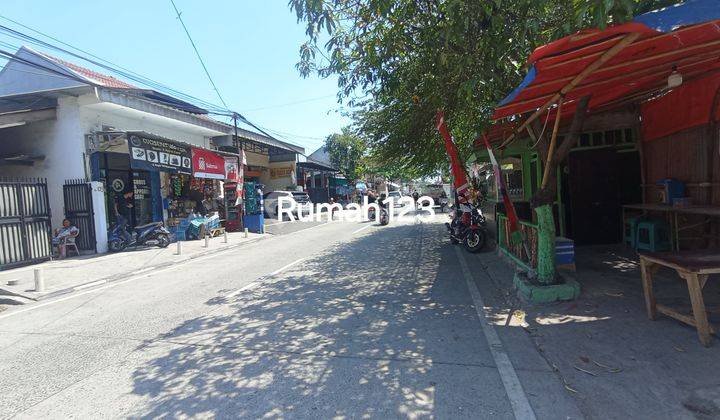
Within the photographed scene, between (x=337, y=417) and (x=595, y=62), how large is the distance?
3981 millimetres

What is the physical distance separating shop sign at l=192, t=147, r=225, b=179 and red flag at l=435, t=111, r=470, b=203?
1129 cm

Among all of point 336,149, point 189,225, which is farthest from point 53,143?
point 336,149

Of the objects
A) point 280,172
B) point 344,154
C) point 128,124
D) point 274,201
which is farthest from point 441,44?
point 344,154

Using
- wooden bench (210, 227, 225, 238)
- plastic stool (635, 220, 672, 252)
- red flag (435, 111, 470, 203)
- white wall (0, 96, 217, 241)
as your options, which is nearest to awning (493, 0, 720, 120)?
red flag (435, 111, 470, 203)

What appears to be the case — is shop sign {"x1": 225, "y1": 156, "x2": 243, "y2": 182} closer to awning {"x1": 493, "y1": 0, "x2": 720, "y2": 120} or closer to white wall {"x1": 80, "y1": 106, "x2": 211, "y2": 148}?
white wall {"x1": 80, "y1": 106, "x2": 211, "y2": 148}

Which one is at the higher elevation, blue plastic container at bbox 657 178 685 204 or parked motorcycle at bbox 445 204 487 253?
blue plastic container at bbox 657 178 685 204

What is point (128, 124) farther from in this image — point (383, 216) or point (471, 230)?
point (471, 230)

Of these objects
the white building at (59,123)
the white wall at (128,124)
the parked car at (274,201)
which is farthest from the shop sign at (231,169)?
the parked car at (274,201)

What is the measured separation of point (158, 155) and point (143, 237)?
2.96m

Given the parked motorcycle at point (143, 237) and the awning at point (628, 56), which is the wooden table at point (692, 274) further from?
the parked motorcycle at point (143, 237)

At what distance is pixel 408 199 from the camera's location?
1367 inches

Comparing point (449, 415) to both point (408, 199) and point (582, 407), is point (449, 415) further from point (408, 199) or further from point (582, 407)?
point (408, 199)

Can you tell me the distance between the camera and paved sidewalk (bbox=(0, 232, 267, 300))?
332 inches

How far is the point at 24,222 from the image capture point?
35.9 feet
